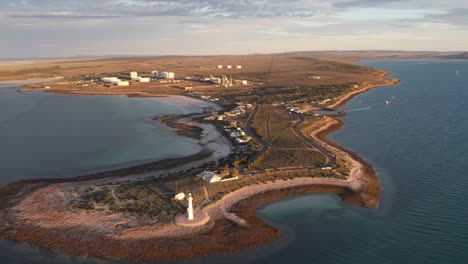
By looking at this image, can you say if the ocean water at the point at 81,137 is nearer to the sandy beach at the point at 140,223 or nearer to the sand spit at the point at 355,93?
the sandy beach at the point at 140,223

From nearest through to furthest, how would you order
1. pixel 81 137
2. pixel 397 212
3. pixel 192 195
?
pixel 397 212, pixel 192 195, pixel 81 137

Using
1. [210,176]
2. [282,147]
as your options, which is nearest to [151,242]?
[210,176]

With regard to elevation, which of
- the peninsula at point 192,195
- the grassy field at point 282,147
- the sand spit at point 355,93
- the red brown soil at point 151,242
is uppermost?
the sand spit at point 355,93

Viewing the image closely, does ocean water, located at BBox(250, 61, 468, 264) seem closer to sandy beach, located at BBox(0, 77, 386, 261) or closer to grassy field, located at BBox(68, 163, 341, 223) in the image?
sandy beach, located at BBox(0, 77, 386, 261)

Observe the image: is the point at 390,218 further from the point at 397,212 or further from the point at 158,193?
the point at 158,193

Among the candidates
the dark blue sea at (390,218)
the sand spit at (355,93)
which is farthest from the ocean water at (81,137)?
the sand spit at (355,93)

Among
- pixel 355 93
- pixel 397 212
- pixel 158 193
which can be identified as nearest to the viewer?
pixel 397 212

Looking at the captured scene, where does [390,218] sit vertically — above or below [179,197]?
below

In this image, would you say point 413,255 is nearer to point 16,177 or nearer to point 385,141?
point 385,141

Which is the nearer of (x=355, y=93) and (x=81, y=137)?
(x=81, y=137)
